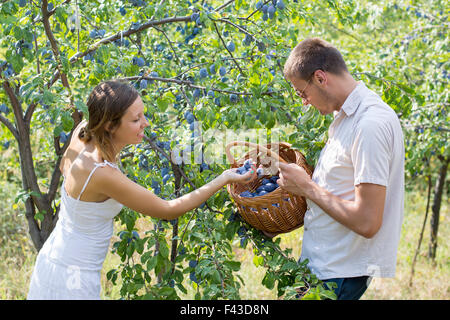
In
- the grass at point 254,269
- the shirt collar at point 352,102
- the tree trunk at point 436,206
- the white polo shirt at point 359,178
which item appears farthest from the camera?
the tree trunk at point 436,206

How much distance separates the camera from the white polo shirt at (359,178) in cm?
157

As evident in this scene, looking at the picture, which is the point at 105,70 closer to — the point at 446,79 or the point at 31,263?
the point at 31,263

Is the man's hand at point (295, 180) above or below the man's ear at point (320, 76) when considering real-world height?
below

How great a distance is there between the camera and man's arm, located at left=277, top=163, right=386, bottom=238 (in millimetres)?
1579

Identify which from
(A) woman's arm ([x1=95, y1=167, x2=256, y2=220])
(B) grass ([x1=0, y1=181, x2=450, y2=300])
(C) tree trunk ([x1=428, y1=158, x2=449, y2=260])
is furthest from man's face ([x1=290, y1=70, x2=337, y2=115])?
(C) tree trunk ([x1=428, y1=158, x2=449, y2=260])

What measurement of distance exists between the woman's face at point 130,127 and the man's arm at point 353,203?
0.58 meters

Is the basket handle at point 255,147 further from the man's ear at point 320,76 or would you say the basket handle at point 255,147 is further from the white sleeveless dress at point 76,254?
the white sleeveless dress at point 76,254

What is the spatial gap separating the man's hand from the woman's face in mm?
541

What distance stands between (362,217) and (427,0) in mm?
3887

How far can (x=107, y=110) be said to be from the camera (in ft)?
5.76

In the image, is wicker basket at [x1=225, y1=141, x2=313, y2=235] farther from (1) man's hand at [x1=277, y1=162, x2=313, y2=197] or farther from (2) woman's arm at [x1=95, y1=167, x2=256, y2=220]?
(2) woman's arm at [x1=95, y1=167, x2=256, y2=220]

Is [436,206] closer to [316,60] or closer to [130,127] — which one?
[316,60]

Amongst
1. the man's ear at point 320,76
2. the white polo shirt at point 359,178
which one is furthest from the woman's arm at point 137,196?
the man's ear at point 320,76

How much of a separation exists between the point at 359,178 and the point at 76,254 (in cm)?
102
